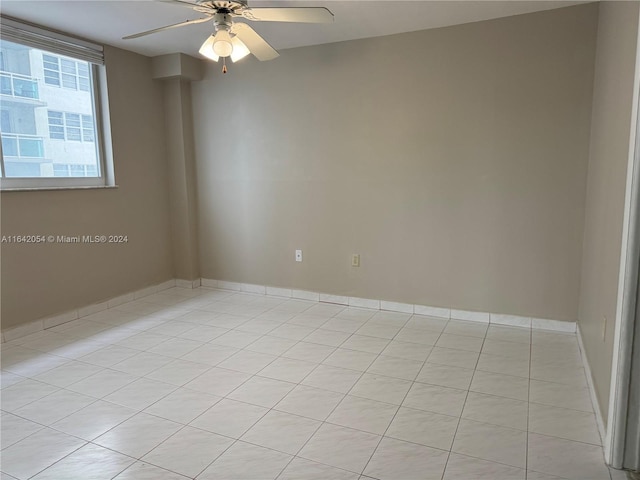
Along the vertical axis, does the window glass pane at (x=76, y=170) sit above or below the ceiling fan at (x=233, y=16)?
below

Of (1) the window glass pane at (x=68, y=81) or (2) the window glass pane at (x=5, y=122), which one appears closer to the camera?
(2) the window glass pane at (x=5, y=122)

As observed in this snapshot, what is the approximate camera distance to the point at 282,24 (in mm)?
3191

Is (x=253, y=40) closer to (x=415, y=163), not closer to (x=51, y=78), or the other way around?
(x=415, y=163)

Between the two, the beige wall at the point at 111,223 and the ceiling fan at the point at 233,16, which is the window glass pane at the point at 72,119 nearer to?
the beige wall at the point at 111,223

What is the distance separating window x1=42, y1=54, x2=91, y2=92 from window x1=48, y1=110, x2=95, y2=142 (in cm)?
24

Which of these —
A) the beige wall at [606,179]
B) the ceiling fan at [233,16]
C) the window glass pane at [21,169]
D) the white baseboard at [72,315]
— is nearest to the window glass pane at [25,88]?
the window glass pane at [21,169]

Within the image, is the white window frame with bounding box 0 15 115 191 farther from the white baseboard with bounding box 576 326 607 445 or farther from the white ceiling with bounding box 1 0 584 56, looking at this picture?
the white baseboard with bounding box 576 326 607 445

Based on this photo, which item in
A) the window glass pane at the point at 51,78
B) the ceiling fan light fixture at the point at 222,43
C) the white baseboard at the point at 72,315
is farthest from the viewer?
the window glass pane at the point at 51,78

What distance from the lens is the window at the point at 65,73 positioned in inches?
134

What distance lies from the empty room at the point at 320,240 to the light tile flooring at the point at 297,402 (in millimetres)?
16

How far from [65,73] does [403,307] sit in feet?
11.4

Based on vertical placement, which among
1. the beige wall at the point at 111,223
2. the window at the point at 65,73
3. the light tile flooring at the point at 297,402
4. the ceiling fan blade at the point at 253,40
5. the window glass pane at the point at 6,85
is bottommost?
the light tile flooring at the point at 297,402

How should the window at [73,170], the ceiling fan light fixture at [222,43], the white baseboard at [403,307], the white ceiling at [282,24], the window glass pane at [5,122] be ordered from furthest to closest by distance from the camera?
the window at [73,170]
the white baseboard at [403,307]
the window glass pane at [5,122]
the white ceiling at [282,24]
the ceiling fan light fixture at [222,43]

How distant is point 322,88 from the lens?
3.79 metres
